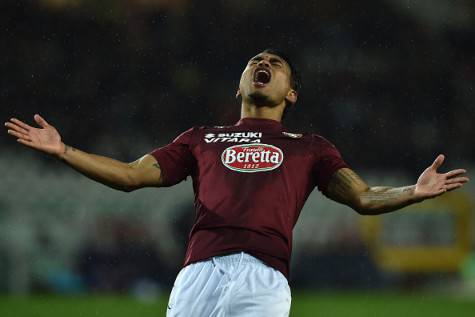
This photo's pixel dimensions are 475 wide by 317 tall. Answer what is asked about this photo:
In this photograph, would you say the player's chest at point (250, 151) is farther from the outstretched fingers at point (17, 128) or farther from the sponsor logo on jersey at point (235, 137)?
the outstretched fingers at point (17, 128)

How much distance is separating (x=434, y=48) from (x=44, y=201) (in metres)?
9.32

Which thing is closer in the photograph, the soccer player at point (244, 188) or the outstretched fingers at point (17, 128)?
the soccer player at point (244, 188)

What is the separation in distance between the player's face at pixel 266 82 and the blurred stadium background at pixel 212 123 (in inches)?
238

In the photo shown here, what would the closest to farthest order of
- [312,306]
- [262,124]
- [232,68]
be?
[262,124] → [312,306] → [232,68]

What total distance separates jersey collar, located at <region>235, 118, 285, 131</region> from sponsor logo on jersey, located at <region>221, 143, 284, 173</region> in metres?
0.24

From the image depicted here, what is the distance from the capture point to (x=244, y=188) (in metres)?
4.20

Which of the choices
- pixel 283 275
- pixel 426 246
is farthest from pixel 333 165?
pixel 426 246

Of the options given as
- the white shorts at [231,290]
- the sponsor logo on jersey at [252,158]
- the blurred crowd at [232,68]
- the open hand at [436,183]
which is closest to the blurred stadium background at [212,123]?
the blurred crowd at [232,68]

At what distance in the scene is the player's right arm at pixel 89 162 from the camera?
4117mm

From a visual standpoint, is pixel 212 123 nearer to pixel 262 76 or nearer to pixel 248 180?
pixel 262 76

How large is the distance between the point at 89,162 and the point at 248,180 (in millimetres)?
720

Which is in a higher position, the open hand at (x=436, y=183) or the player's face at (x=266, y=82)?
the player's face at (x=266, y=82)

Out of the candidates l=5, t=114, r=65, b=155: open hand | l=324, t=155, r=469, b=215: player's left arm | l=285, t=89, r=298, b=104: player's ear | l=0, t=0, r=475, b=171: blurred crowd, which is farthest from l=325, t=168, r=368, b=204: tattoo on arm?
l=0, t=0, r=475, b=171: blurred crowd

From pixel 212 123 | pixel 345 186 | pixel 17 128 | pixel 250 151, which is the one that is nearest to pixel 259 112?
pixel 250 151
